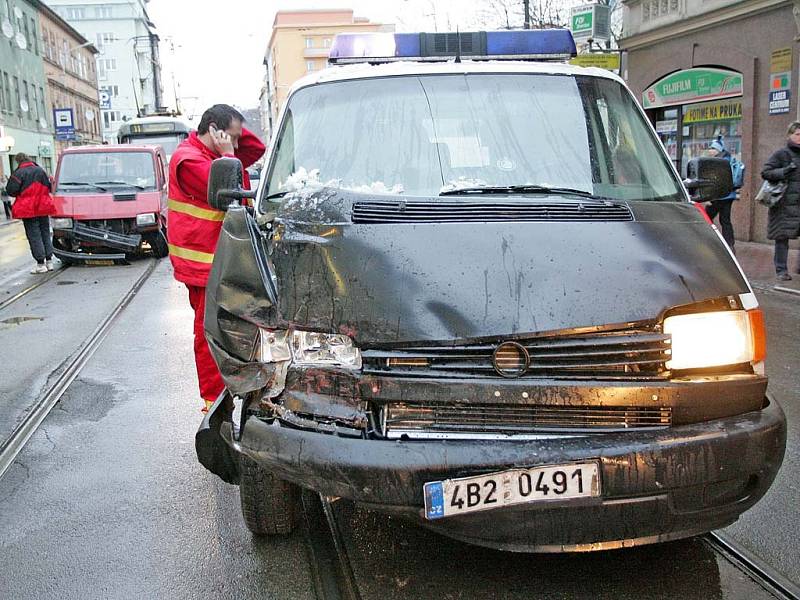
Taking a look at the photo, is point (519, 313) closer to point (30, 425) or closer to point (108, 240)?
point (30, 425)

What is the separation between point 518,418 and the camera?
294 centimetres

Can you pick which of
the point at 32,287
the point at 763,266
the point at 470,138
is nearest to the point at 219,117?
the point at 470,138

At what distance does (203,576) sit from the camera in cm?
351

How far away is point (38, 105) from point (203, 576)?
58393 millimetres

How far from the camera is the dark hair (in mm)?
5227

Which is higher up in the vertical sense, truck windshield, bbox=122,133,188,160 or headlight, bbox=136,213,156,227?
truck windshield, bbox=122,133,188,160

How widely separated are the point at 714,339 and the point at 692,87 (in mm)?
16272

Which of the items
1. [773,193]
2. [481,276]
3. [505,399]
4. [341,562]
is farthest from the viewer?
[773,193]

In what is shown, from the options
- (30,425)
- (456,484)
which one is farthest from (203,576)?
(30,425)

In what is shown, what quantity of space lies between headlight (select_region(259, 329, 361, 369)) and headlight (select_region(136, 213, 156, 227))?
12575 mm

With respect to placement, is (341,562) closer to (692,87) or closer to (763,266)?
(763,266)

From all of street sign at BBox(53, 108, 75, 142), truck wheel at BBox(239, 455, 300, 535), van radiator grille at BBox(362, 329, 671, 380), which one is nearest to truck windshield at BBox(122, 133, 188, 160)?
street sign at BBox(53, 108, 75, 142)

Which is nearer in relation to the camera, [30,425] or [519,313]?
[519,313]

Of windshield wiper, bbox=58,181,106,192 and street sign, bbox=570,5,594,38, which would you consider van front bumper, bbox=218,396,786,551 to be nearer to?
windshield wiper, bbox=58,181,106,192
